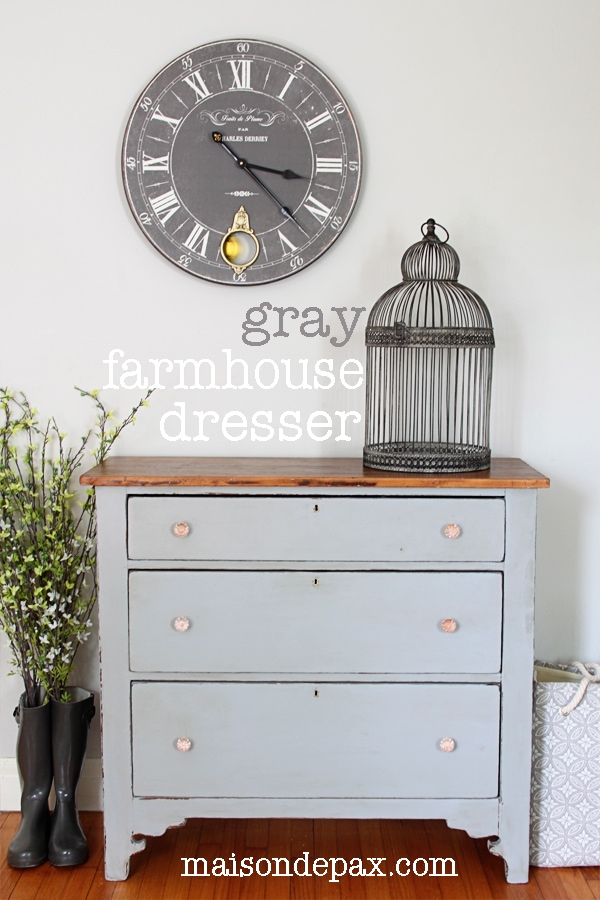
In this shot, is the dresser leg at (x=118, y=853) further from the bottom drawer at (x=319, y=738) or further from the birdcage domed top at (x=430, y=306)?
the birdcage domed top at (x=430, y=306)

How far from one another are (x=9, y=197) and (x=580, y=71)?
5.33 feet

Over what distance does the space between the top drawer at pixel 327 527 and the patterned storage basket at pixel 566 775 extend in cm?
46

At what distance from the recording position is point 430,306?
252cm

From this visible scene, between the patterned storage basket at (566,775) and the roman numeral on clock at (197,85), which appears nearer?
the patterned storage basket at (566,775)

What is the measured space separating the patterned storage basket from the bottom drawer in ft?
0.54

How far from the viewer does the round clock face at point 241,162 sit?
95.1 inches

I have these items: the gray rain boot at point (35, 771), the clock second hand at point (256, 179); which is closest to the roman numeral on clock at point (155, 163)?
the clock second hand at point (256, 179)

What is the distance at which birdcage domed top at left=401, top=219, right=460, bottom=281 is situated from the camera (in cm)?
231

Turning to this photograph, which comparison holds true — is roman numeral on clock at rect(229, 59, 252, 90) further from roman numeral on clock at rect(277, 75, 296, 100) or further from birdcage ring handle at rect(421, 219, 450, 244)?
birdcage ring handle at rect(421, 219, 450, 244)

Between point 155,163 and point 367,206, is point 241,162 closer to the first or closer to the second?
point 155,163

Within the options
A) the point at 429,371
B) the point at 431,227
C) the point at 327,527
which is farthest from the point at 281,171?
the point at 327,527

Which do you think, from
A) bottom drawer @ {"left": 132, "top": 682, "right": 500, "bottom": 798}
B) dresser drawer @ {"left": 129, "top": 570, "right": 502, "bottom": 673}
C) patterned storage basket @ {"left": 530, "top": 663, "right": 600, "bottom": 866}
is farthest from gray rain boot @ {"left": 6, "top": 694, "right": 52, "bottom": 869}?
patterned storage basket @ {"left": 530, "top": 663, "right": 600, "bottom": 866}

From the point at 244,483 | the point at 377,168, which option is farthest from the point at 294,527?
the point at 377,168

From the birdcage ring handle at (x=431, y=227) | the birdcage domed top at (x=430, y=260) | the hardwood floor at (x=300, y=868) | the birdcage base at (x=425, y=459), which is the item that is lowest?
the hardwood floor at (x=300, y=868)
